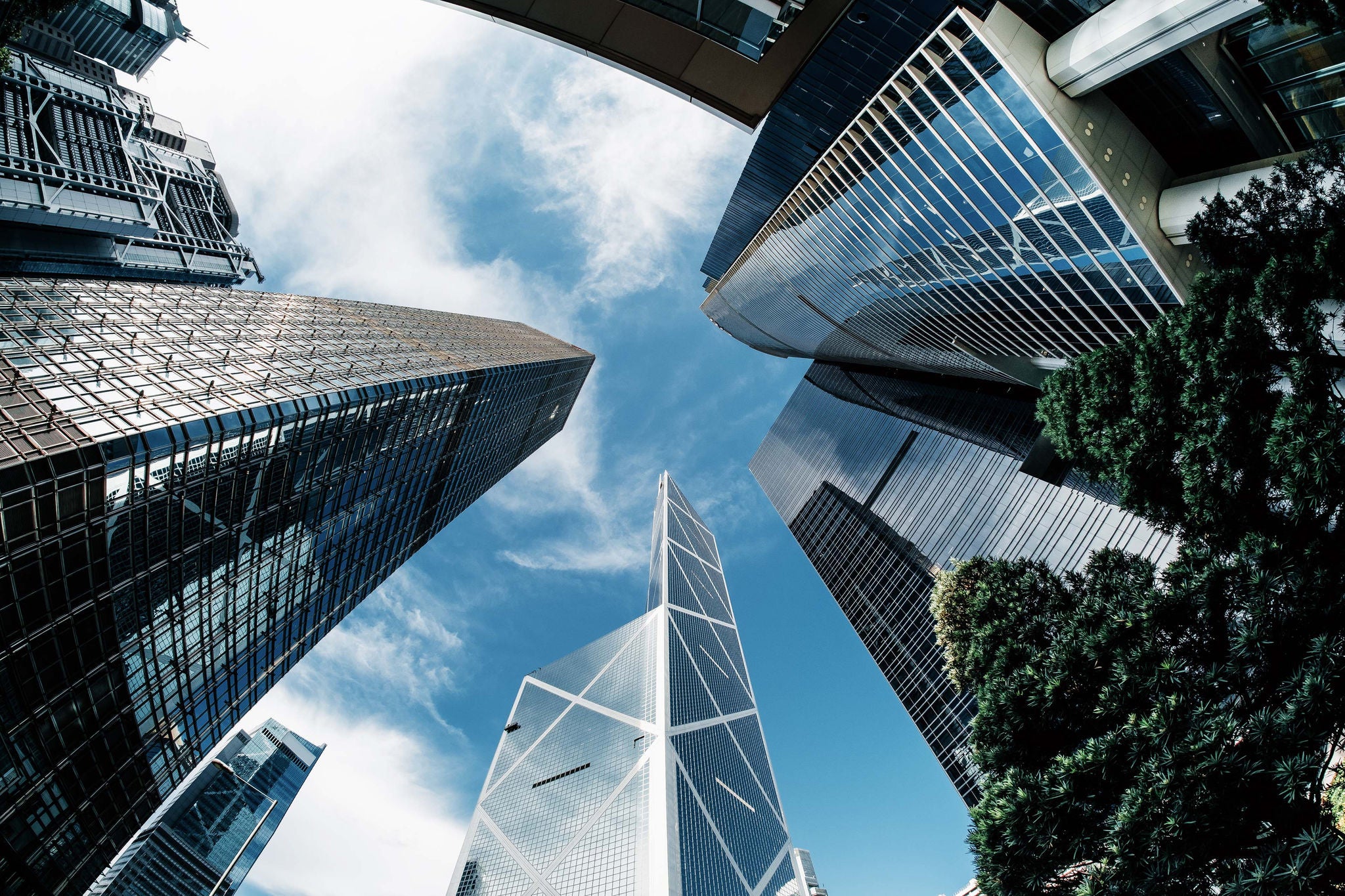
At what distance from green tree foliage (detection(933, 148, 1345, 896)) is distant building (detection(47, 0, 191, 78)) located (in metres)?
138

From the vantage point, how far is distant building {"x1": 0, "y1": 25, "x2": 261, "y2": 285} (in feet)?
223

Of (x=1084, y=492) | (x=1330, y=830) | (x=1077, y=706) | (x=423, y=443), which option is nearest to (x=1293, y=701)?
(x=1330, y=830)

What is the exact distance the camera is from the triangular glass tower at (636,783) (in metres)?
69.8

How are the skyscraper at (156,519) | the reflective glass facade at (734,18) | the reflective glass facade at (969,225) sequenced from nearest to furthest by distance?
the reflective glass facade at (734,18), the skyscraper at (156,519), the reflective glass facade at (969,225)

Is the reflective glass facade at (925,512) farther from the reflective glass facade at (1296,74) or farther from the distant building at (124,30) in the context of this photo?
the distant building at (124,30)

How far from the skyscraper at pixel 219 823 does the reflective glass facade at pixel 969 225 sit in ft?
462

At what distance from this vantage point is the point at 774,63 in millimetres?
17531

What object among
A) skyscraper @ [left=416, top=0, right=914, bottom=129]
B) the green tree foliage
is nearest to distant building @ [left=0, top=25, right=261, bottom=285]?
skyscraper @ [left=416, top=0, right=914, bottom=129]

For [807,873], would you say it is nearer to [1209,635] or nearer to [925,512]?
[925,512]

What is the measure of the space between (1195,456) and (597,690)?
10382 centimetres

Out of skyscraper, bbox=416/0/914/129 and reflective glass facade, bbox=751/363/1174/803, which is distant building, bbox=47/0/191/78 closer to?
skyscraper, bbox=416/0/914/129

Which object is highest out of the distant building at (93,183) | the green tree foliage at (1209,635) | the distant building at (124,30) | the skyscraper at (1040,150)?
the distant building at (124,30)

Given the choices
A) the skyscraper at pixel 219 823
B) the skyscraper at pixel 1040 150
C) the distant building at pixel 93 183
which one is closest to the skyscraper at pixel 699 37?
the skyscraper at pixel 1040 150

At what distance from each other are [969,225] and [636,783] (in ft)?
250
